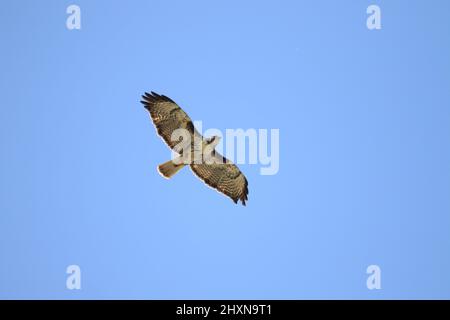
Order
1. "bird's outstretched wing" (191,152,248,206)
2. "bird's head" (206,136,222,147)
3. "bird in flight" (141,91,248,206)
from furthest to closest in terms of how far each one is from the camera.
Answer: "bird's outstretched wing" (191,152,248,206)
"bird in flight" (141,91,248,206)
"bird's head" (206,136,222,147)

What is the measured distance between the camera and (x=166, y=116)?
13156 mm

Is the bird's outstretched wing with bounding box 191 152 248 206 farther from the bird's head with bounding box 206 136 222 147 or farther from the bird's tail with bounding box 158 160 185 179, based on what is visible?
the bird's head with bounding box 206 136 222 147

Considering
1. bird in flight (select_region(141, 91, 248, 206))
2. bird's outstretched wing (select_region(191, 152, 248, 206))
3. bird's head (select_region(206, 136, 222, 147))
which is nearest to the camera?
bird's head (select_region(206, 136, 222, 147))

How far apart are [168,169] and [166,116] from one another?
0.97 metres

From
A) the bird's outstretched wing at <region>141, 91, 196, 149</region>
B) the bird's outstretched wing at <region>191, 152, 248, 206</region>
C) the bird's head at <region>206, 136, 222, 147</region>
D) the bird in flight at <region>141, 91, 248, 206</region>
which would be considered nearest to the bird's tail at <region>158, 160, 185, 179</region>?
the bird in flight at <region>141, 91, 248, 206</region>

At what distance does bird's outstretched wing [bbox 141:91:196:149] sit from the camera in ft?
42.9

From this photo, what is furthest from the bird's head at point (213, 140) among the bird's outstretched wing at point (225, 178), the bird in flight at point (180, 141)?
the bird's outstretched wing at point (225, 178)

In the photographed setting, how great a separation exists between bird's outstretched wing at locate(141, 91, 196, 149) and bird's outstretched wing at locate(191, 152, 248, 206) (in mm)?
908

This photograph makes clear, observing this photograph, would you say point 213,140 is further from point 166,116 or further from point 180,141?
point 166,116
